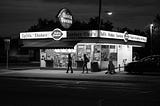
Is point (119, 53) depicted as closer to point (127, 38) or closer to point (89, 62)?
point (127, 38)

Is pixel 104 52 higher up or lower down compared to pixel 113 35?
lower down

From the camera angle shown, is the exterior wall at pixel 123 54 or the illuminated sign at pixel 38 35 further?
the exterior wall at pixel 123 54

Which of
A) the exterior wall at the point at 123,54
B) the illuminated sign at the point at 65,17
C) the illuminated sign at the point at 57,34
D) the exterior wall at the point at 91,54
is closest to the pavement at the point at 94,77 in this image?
the exterior wall at the point at 91,54

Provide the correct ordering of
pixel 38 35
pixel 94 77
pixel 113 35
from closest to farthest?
pixel 94 77 < pixel 113 35 < pixel 38 35

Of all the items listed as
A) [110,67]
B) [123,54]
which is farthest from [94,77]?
[123,54]

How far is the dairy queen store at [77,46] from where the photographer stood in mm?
31812

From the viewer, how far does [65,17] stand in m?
31.6

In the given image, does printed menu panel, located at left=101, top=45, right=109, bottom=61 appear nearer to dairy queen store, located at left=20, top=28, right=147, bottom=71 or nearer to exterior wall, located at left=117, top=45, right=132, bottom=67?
dairy queen store, located at left=20, top=28, right=147, bottom=71

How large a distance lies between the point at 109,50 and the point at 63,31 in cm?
506

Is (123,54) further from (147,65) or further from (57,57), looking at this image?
(147,65)

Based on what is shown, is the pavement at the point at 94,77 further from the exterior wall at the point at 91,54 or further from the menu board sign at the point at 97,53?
the menu board sign at the point at 97,53

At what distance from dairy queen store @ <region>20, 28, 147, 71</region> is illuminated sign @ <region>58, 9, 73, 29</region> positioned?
1.28 meters

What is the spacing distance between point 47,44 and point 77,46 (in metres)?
3.09

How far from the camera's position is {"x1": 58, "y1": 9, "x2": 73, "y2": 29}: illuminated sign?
31.1 metres
